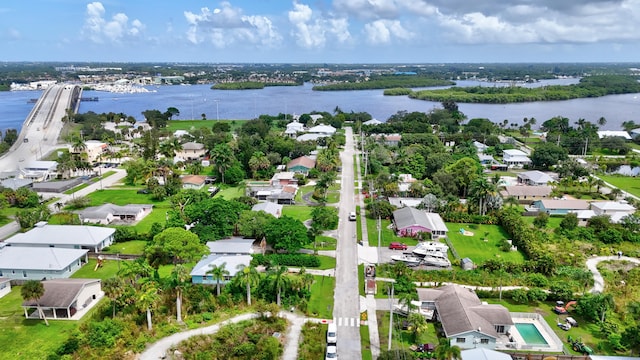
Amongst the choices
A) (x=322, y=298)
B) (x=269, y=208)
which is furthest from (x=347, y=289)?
(x=269, y=208)

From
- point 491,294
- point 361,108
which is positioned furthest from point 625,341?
point 361,108

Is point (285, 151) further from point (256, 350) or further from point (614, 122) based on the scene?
point (614, 122)

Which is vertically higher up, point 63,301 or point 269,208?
point 269,208

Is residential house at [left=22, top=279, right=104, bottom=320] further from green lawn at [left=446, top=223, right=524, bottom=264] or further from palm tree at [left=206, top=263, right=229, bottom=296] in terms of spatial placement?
green lawn at [left=446, top=223, right=524, bottom=264]

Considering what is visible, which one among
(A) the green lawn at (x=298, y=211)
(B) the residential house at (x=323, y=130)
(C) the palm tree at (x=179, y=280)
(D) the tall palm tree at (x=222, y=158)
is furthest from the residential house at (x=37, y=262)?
(B) the residential house at (x=323, y=130)

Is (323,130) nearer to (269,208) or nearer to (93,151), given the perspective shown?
(93,151)

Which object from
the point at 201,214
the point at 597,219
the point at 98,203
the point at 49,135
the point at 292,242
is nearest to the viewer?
the point at 292,242
